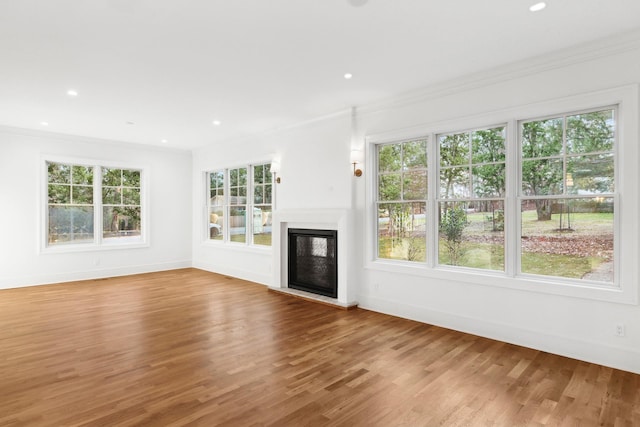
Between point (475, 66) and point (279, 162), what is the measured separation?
3.56 metres

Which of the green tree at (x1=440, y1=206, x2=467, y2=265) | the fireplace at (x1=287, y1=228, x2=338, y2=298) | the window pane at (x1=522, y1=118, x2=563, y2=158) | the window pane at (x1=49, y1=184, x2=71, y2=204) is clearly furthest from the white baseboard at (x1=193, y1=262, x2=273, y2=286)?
the window pane at (x1=522, y1=118, x2=563, y2=158)

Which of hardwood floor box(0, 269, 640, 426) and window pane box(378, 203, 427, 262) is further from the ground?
window pane box(378, 203, 427, 262)

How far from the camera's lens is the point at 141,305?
523 cm

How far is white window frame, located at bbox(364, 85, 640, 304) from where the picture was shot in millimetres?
3084

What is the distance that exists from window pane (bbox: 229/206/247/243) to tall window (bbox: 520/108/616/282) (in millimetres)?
5195

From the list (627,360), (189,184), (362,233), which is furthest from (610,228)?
(189,184)

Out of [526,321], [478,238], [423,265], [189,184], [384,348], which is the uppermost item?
→ [189,184]

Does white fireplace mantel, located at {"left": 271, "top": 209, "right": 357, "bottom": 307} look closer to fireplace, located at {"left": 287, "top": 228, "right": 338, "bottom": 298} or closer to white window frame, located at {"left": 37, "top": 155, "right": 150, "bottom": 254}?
fireplace, located at {"left": 287, "top": 228, "right": 338, "bottom": 298}

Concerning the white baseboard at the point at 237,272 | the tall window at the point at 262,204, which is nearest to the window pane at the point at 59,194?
the white baseboard at the point at 237,272

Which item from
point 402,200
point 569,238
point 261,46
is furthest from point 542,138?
point 261,46

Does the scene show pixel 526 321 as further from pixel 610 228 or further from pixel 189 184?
pixel 189 184

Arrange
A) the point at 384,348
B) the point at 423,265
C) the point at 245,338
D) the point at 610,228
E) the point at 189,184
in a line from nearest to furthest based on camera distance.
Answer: the point at 610,228 < the point at 384,348 < the point at 245,338 < the point at 423,265 < the point at 189,184

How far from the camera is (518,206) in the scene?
3795 millimetres

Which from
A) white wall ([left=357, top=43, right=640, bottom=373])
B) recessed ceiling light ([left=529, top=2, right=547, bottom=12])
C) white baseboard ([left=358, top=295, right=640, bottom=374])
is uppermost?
recessed ceiling light ([left=529, top=2, right=547, bottom=12])
